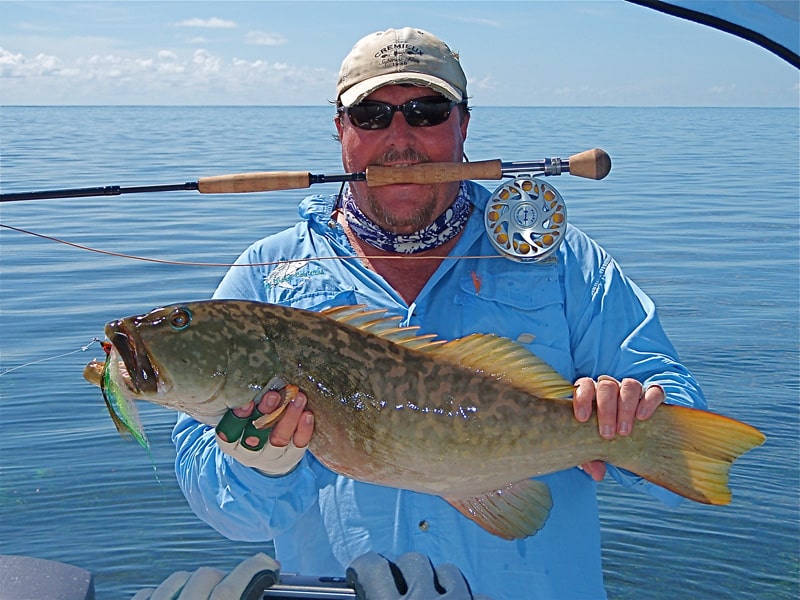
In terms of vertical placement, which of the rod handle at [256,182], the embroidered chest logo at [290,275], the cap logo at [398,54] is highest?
the cap logo at [398,54]

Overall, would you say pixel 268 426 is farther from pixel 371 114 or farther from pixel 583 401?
pixel 371 114

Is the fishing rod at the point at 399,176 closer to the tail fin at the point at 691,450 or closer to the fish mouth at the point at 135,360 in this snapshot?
the fish mouth at the point at 135,360

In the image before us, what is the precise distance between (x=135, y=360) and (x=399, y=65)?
1720 millimetres

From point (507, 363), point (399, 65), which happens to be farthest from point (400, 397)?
point (399, 65)

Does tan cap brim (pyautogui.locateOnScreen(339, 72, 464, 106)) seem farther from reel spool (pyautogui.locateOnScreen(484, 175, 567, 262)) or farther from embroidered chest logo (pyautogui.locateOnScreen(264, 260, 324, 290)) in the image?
embroidered chest logo (pyautogui.locateOnScreen(264, 260, 324, 290))

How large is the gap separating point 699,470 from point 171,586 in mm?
1578

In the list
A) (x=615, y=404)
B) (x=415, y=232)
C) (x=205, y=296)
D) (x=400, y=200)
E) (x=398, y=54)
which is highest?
(x=398, y=54)

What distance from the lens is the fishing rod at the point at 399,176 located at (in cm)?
346

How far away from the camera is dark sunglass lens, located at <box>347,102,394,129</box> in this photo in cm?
370

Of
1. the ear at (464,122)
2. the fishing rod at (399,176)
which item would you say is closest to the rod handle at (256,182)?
the fishing rod at (399,176)

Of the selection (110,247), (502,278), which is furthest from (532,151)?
(502,278)

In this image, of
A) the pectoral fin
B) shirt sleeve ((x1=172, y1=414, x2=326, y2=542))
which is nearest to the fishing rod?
shirt sleeve ((x1=172, y1=414, x2=326, y2=542))

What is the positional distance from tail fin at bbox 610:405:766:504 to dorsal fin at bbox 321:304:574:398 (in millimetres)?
297

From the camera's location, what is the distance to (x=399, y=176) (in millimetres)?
3553
